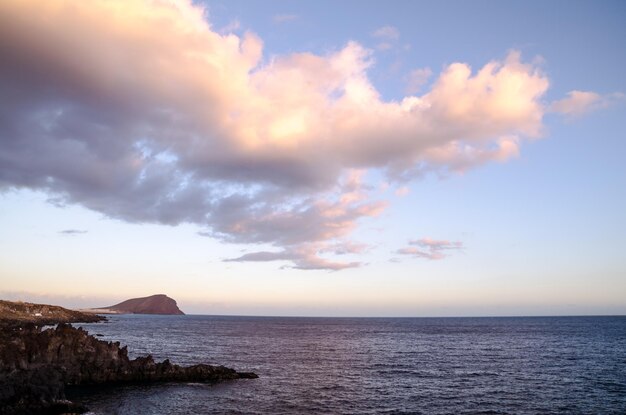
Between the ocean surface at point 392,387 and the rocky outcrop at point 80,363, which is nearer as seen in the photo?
the ocean surface at point 392,387

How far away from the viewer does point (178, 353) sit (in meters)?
91.0

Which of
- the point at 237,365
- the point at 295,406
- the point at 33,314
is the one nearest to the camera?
the point at 295,406

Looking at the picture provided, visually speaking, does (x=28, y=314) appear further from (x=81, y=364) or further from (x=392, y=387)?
(x=392, y=387)

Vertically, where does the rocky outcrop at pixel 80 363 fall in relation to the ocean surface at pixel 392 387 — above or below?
above

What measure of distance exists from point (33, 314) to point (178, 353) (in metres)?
128

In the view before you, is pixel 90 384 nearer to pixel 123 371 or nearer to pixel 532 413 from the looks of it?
pixel 123 371

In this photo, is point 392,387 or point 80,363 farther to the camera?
point 80,363

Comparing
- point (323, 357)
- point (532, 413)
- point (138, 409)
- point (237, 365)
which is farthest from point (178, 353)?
point (532, 413)

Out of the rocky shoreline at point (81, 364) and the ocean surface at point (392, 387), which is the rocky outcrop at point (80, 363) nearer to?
the rocky shoreline at point (81, 364)

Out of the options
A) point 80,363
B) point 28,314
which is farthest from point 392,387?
point 28,314

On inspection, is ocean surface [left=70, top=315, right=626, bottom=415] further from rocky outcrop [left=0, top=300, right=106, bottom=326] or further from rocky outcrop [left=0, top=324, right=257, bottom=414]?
rocky outcrop [left=0, top=300, right=106, bottom=326]

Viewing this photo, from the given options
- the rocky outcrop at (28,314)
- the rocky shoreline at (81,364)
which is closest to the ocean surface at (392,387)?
the rocky shoreline at (81,364)

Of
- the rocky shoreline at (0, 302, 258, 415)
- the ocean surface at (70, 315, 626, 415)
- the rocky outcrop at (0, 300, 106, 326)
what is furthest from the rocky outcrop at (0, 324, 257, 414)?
the rocky outcrop at (0, 300, 106, 326)

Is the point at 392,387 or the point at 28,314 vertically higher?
the point at 28,314
